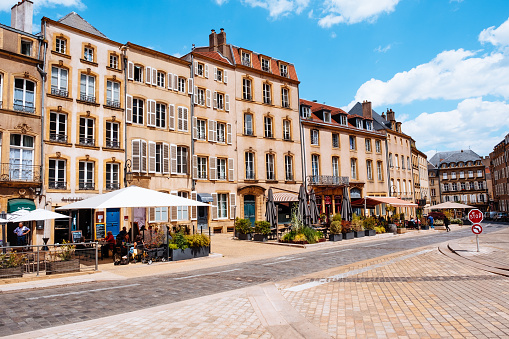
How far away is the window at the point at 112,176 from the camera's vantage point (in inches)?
880

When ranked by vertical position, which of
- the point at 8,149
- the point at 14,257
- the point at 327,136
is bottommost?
the point at 14,257

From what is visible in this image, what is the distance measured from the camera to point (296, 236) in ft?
62.9

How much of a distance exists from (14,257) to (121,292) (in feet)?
13.9

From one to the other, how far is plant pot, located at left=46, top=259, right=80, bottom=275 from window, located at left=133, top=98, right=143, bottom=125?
1417 centimetres

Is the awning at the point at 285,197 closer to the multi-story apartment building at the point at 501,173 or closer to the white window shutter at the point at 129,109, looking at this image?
the white window shutter at the point at 129,109

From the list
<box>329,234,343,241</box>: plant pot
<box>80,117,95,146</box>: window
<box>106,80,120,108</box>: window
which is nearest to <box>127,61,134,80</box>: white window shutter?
<box>106,80,120,108</box>: window

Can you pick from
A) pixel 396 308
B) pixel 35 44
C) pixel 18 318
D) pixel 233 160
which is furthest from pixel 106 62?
pixel 396 308

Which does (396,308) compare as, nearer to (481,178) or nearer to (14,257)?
(14,257)

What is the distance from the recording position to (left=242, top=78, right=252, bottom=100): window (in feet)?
102

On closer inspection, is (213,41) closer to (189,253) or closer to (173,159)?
(173,159)

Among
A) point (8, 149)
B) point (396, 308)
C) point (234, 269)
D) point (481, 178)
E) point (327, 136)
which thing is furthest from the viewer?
point (481, 178)

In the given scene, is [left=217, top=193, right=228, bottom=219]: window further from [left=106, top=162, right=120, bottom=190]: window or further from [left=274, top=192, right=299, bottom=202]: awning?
[left=106, top=162, right=120, bottom=190]: window

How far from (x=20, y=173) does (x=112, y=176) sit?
16.4ft

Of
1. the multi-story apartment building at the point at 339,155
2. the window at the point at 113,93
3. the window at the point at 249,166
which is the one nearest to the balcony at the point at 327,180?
the multi-story apartment building at the point at 339,155
